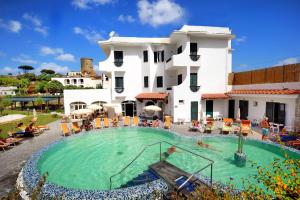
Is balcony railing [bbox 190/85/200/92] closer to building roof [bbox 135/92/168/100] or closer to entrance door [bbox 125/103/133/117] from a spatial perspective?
building roof [bbox 135/92/168/100]

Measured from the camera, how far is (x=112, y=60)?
2528 centimetres

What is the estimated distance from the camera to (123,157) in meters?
12.6

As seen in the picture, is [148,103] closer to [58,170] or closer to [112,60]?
[112,60]

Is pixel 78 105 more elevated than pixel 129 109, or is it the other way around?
pixel 78 105

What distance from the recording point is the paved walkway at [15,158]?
812 cm

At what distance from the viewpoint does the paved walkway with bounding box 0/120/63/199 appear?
26.6 feet

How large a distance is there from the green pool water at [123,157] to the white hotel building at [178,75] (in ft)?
22.2

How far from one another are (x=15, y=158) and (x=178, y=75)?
20784 mm

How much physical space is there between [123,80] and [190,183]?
20.9 meters

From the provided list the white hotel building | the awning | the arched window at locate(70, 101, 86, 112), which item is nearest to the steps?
the white hotel building

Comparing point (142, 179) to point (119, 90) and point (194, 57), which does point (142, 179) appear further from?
point (119, 90)

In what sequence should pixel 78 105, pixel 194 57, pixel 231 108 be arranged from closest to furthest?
pixel 194 57
pixel 231 108
pixel 78 105

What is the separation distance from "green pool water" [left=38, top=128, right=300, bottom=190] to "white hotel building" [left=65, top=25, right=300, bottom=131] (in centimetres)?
677

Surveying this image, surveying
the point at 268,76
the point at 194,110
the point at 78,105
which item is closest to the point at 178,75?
the point at 194,110
